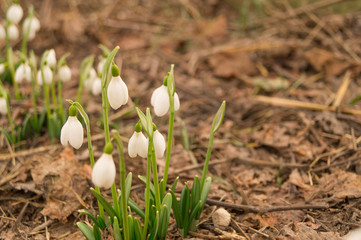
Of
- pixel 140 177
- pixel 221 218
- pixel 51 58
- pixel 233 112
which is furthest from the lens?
Answer: pixel 233 112

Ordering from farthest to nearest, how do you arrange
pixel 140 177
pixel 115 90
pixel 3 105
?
pixel 3 105 → pixel 140 177 → pixel 115 90

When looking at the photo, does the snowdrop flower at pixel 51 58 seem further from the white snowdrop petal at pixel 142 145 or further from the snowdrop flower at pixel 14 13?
the white snowdrop petal at pixel 142 145

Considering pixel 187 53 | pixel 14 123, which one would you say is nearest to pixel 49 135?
pixel 14 123

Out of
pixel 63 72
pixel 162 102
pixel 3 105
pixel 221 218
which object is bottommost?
pixel 221 218

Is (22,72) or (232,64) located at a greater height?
(22,72)

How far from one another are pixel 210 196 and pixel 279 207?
15.6 inches

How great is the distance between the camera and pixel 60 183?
2.28 m

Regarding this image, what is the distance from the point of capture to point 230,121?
3.12 m

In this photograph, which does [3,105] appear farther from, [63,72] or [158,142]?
[158,142]

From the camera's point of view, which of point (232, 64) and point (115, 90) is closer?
point (115, 90)

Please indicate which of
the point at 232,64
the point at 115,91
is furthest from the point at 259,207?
the point at 232,64

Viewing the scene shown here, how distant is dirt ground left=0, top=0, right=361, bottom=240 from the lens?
2.11 m

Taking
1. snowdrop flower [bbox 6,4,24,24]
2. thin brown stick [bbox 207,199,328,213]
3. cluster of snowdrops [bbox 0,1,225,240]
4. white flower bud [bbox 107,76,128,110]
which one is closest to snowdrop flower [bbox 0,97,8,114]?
snowdrop flower [bbox 6,4,24,24]

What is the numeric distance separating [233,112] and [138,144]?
1731 mm
